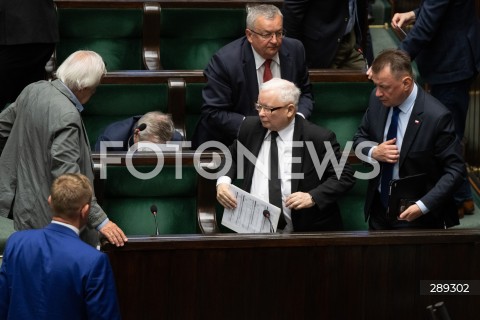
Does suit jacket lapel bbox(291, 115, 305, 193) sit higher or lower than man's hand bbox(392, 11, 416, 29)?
lower

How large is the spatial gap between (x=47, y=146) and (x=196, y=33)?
150 cm

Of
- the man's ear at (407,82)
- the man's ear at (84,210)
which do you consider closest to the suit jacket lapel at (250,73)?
the man's ear at (407,82)

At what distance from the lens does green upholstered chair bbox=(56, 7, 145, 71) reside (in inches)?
155

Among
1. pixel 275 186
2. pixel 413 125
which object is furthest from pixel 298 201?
pixel 413 125

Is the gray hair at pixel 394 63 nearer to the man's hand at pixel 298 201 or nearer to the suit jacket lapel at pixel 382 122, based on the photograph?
the suit jacket lapel at pixel 382 122

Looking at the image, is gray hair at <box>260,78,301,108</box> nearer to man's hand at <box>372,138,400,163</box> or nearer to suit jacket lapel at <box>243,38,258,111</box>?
man's hand at <box>372,138,400,163</box>

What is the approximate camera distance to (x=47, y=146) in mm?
2588

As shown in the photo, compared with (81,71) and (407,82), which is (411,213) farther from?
(81,71)

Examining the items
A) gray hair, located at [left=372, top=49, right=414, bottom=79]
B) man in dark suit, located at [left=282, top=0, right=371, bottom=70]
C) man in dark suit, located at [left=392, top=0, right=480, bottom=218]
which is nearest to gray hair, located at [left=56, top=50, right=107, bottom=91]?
gray hair, located at [left=372, top=49, right=414, bottom=79]

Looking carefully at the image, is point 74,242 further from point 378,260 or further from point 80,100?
point 378,260

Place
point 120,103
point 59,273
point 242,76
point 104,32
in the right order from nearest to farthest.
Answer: point 59,273
point 242,76
point 120,103
point 104,32

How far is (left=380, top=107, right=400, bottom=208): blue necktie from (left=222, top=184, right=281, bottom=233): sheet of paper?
329 mm

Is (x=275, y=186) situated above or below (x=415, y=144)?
below

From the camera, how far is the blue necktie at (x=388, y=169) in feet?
9.21
